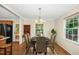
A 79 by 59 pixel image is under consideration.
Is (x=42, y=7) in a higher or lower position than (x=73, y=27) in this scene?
higher

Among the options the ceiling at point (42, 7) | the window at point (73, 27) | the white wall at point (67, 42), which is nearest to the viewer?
the ceiling at point (42, 7)

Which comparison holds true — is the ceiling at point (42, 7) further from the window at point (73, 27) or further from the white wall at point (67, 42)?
the window at point (73, 27)

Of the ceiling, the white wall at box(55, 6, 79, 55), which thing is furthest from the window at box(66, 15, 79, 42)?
the ceiling

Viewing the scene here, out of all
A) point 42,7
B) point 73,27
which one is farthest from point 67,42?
point 42,7

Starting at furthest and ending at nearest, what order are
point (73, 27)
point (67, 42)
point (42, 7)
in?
point (67, 42), point (73, 27), point (42, 7)

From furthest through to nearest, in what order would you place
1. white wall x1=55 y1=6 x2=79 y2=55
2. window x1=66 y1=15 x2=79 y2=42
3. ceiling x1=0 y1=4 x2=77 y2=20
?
window x1=66 y1=15 x2=79 y2=42, white wall x1=55 y1=6 x2=79 y2=55, ceiling x1=0 y1=4 x2=77 y2=20

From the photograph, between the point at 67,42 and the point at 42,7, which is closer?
the point at 42,7

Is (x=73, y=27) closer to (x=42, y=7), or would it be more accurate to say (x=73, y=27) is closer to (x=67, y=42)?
(x=67, y=42)

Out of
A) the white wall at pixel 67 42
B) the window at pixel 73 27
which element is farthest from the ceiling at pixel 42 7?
the window at pixel 73 27

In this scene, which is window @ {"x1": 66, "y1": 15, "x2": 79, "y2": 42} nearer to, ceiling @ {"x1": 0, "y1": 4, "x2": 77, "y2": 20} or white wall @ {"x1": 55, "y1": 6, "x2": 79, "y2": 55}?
white wall @ {"x1": 55, "y1": 6, "x2": 79, "y2": 55}

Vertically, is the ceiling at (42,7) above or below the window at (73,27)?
above

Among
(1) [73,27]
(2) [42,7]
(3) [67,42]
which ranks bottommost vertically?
(3) [67,42]
